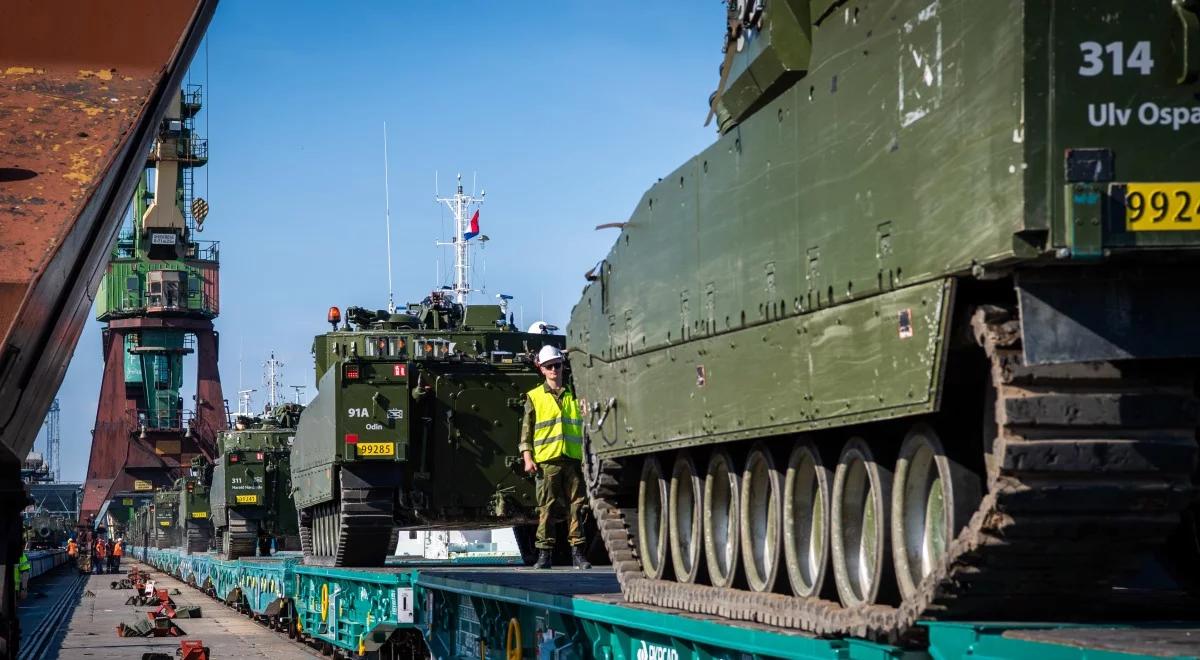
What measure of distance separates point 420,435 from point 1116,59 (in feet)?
50.0

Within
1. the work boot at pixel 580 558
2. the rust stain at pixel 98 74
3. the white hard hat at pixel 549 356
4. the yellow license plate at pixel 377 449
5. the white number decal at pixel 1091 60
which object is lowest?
the work boot at pixel 580 558

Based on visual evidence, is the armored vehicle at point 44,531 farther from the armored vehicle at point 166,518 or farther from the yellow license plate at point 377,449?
the yellow license plate at point 377,449

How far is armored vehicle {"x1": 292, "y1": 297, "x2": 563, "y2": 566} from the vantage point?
2017cm

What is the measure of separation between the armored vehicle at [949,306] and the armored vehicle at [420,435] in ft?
34.9

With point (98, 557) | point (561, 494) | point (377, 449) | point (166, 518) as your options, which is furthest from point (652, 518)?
point (166, 518)

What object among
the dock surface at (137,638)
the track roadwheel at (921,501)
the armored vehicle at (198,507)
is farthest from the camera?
the armored vehicle at (198,507)

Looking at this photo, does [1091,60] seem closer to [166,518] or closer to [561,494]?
[561,494]

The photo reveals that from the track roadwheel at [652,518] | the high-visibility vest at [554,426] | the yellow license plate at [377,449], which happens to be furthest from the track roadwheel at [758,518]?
the yellow license plate at [377,449]

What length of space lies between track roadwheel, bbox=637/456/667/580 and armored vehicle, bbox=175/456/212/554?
3828 cm

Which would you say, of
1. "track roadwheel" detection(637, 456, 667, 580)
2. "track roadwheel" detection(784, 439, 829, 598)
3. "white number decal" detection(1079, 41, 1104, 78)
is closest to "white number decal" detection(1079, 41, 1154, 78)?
"white number decal" detection(1079, 41, 1104, 78)

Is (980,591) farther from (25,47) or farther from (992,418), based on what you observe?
(25,47)

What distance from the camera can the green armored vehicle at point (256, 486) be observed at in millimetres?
36500

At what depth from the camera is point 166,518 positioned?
7069cm

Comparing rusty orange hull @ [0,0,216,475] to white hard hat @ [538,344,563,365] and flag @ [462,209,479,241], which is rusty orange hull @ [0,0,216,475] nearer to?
white hard hat @ [538,344,563,365]
